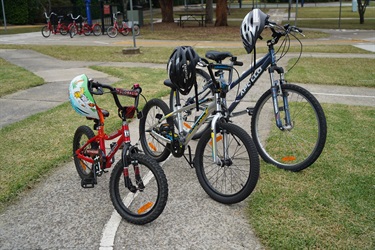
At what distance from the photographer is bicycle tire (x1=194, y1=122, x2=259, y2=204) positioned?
11.6ft

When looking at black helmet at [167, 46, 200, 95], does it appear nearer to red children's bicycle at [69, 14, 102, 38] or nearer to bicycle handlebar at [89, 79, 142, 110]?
bicycle handlebar at [89, 79, 142, 110]

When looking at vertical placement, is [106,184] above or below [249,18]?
below

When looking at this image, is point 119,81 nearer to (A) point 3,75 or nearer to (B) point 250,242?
(A) point 3,75

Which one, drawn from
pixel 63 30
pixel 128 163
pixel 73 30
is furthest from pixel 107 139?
pixel 63 30

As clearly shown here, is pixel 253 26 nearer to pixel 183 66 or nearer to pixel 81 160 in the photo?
pixel 183 66

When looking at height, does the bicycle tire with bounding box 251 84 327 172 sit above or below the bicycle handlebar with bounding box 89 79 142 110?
below

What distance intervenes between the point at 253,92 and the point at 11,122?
14.6 ft

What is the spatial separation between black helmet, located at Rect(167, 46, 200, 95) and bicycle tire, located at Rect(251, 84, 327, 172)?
1.08 meters

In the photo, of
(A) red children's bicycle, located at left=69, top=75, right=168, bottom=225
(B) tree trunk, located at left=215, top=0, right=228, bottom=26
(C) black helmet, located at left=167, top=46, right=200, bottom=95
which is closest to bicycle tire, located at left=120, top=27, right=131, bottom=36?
(B) tree trunk, located at left=215, top=0, right=228, bottom=26

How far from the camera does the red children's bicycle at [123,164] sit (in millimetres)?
3393

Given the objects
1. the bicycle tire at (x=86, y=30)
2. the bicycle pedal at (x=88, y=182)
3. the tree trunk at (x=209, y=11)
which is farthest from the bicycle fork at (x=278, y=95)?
the tree trunk at (x=209, y=11)

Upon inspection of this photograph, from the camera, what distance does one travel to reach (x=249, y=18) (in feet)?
14.1

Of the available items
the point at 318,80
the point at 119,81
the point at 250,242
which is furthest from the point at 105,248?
the point at 318,80

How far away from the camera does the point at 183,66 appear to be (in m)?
3.67
